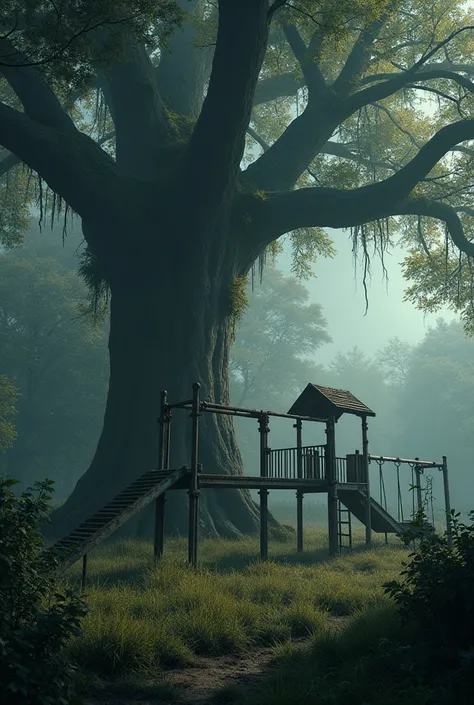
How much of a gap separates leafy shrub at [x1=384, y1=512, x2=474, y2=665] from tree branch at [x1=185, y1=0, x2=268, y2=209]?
1053 centimetres

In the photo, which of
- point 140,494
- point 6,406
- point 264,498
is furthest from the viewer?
point 6,406

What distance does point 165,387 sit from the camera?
51.5 feet

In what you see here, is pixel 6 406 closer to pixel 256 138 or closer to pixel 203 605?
pixel 256 138

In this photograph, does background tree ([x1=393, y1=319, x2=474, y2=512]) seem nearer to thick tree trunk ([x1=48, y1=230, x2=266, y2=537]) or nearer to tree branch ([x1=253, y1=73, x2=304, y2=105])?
tree branch ([x1=253, y1=73, x2=304, y2=105])

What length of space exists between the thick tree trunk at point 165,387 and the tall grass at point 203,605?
3.03 metres

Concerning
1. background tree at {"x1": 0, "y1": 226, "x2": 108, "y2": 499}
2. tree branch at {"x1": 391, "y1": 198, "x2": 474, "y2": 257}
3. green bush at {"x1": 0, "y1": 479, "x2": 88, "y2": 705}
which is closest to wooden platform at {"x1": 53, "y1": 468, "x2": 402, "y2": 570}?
green bush at {"x1": 0, "y1": 479, "x2": 88, "y2": 705}

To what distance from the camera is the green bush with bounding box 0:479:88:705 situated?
12.8 ft

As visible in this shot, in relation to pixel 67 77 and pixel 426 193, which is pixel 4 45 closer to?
pixel 67 77

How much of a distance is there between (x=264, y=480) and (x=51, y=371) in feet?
100

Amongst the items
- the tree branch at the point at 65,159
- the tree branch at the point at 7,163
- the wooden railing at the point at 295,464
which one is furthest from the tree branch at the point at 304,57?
the wooden railing at the point at 295,464

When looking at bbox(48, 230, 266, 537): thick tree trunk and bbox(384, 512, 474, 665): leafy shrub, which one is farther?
bbox(48, 230, 266, 537): thick tree trunk

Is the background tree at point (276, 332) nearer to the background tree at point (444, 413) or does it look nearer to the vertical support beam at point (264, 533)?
the background tree at point (444, 413)

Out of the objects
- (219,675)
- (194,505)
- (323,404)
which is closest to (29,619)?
(219,675)

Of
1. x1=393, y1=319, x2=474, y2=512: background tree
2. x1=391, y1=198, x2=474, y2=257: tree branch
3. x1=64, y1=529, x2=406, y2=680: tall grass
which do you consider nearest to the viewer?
x1=64, y1=529, x2=406, y2=680: tall grass
